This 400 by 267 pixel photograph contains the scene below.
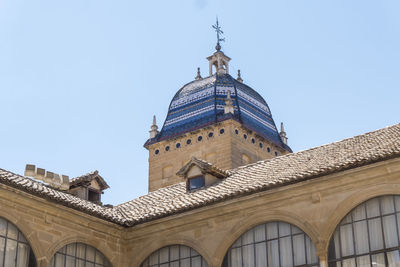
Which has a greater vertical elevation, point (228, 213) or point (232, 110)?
point (232, 110)

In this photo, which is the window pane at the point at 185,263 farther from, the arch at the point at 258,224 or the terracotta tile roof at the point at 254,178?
the terracotta tile roof at the point at 254,178

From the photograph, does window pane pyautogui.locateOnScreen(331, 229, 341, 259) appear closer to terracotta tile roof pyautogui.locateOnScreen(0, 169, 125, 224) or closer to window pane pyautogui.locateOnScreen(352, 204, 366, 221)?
window pane pyautogui.locateOnScreen(352, 204, 366, 221)

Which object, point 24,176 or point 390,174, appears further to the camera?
point 24,176

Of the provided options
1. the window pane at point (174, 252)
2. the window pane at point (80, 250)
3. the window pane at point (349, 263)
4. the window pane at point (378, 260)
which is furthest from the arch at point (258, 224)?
the window pane at point (80, 250)

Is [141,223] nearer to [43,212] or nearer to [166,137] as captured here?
[43,212]

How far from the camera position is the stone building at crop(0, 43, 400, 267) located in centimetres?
2103

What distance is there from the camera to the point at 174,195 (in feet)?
87.9

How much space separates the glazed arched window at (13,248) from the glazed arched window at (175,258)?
421cm

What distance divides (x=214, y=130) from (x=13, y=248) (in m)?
22.6

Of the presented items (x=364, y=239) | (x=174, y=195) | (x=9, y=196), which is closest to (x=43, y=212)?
(x=9, y=196)

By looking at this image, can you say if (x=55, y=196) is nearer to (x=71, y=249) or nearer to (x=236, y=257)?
(x=71, y=249)

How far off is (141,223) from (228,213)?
3.20m

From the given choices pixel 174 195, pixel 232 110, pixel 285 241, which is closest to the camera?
pixel 285 241

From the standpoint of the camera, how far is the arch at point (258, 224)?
71.7ft
